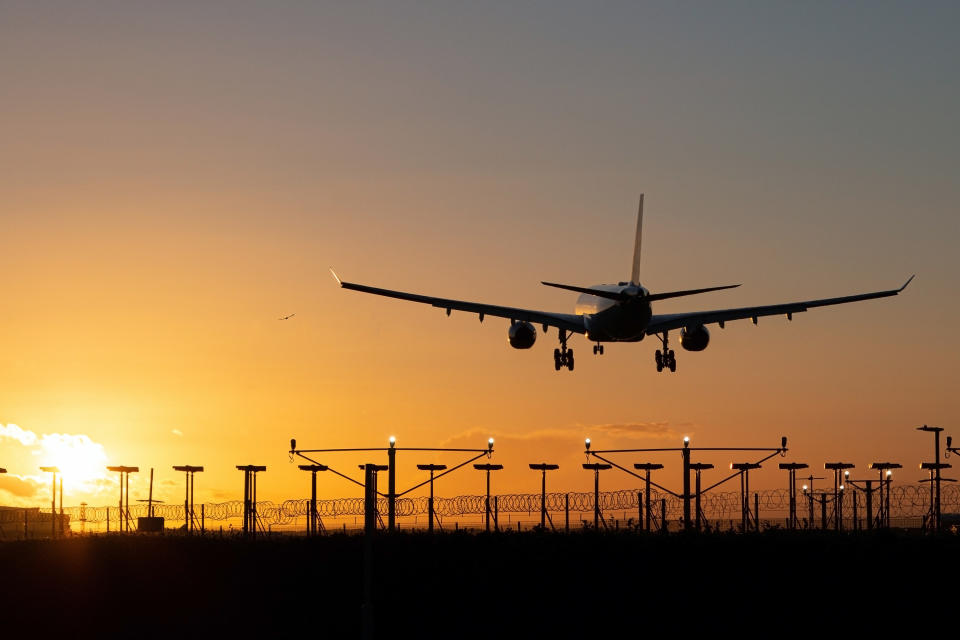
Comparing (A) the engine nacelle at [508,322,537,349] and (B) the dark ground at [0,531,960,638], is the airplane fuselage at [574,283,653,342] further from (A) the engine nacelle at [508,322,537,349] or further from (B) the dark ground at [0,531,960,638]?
(B) the dark ground at [0,531,960,638]

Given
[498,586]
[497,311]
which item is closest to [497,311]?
[497,311]

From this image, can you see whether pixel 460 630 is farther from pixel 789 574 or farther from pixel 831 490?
pixel 831 490

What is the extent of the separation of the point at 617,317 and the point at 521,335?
13.3m

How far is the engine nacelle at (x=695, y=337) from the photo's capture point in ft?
333

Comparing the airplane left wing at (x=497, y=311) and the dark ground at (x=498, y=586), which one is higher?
the airplane left wing at (x=497, y=311)

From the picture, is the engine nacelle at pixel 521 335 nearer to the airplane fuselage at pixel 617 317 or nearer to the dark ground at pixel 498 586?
the airplane fuselage at pixel 617 317

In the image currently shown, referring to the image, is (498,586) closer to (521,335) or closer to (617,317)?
(617,317)

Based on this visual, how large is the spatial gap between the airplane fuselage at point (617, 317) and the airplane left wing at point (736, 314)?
364 cm

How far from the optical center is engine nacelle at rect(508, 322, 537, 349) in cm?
10306

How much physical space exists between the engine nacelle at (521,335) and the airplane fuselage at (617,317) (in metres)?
6.95

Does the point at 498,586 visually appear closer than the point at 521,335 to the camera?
Yes

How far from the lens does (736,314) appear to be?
101 meters

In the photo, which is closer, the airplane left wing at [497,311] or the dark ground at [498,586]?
the dark ground at [498,586]

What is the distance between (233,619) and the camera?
9200 cm
